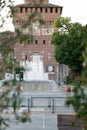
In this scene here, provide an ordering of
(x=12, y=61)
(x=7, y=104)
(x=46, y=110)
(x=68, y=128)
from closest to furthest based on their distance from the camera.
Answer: (x=7, y=104) → (x=12, y=61) → (x=68, y=128) → (x=46, y=110)

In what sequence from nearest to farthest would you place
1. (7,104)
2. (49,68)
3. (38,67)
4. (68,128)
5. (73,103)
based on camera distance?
(73,103)
(7,104)
(68,128)
(38,67)
(49,68)

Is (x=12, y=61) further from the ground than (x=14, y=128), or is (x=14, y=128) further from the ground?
(x=12, y=61)

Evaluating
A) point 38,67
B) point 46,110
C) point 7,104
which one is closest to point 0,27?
point 7,104

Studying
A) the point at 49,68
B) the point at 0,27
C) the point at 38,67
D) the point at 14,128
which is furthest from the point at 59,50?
the point at 0,27

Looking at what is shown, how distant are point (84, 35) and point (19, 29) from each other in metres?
1.21

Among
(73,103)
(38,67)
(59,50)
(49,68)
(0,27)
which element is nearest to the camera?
(73,103)

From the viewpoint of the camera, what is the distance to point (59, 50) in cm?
6488

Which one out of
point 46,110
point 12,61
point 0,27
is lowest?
point 46,110

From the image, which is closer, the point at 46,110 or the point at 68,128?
the point at 68,128

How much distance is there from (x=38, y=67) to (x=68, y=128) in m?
44.6

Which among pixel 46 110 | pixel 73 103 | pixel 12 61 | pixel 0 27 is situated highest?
pixel 0 27

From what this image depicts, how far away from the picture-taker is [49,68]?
90.6m

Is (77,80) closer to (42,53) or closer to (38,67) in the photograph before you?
(38,67)

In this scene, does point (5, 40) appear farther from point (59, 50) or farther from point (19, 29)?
point (59, 50)
